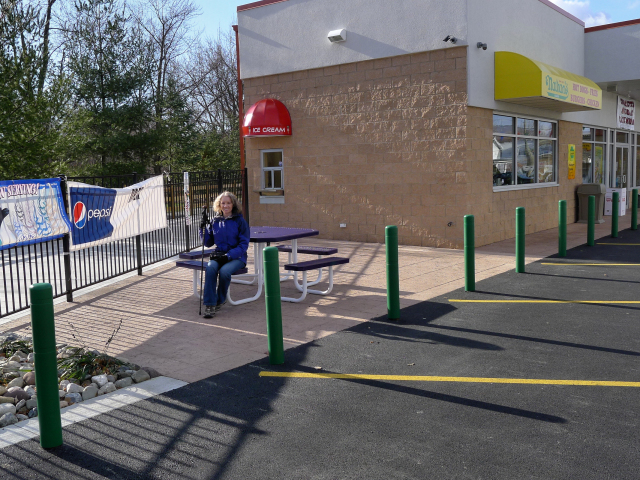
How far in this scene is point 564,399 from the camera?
482 centimetres

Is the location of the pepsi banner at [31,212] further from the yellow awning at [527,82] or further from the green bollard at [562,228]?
the yellow awning at [527,82]

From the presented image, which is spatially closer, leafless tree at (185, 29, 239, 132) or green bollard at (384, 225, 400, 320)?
green bollard at (384, 225, 400, 320)

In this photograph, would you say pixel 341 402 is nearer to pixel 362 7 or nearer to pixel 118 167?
pixel 362 7

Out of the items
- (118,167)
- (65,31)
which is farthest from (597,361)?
(65,31)

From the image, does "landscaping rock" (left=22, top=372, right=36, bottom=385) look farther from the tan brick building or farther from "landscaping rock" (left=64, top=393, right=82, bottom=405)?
the tan brick building

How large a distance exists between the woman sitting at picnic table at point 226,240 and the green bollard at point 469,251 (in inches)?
118

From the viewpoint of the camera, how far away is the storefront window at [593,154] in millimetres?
19391

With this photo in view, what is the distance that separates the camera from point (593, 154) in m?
20.1

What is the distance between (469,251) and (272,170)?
828 centimetres

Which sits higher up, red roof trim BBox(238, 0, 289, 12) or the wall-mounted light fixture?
red roof trim BBox(238, 0, 289, 12)

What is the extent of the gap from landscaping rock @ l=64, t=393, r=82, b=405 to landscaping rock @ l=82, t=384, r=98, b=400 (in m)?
0.04

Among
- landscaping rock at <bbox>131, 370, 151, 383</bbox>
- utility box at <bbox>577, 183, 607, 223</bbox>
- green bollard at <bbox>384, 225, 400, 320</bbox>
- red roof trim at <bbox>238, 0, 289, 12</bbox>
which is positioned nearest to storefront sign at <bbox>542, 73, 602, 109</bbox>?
utility box at <bbox>577, 183, 607, 223</bbox>

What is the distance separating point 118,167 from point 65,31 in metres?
7.75

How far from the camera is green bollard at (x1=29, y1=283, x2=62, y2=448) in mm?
4141
